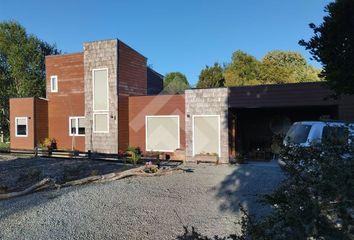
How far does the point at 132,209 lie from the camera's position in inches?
346

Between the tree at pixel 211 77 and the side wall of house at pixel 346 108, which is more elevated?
the tree at pixel 211 77

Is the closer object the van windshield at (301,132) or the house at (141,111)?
the van windshield at (301,132)

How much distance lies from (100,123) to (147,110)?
3.49m

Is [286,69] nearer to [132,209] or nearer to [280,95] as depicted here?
[280,95]

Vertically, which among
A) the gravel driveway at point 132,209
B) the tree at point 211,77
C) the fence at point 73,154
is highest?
the tree at point 211,77

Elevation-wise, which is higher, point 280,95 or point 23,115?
point 280,95

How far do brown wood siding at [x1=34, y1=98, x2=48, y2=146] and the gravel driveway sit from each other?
16.5 meters

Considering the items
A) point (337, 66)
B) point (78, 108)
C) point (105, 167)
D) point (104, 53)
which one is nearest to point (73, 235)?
point (337, 66)

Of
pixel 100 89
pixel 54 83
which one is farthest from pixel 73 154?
pixel 54 83

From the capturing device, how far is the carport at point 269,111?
17.3 meters

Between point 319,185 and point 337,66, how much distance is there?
633cm

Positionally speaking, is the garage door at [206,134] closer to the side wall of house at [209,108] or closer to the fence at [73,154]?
the side wall of house at [209,108]

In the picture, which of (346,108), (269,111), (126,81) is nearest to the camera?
(346,108)

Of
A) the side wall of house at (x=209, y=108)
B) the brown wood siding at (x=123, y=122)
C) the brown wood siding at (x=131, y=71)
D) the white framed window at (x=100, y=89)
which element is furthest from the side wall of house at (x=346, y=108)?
the white framed window at (x=100, y=89)
